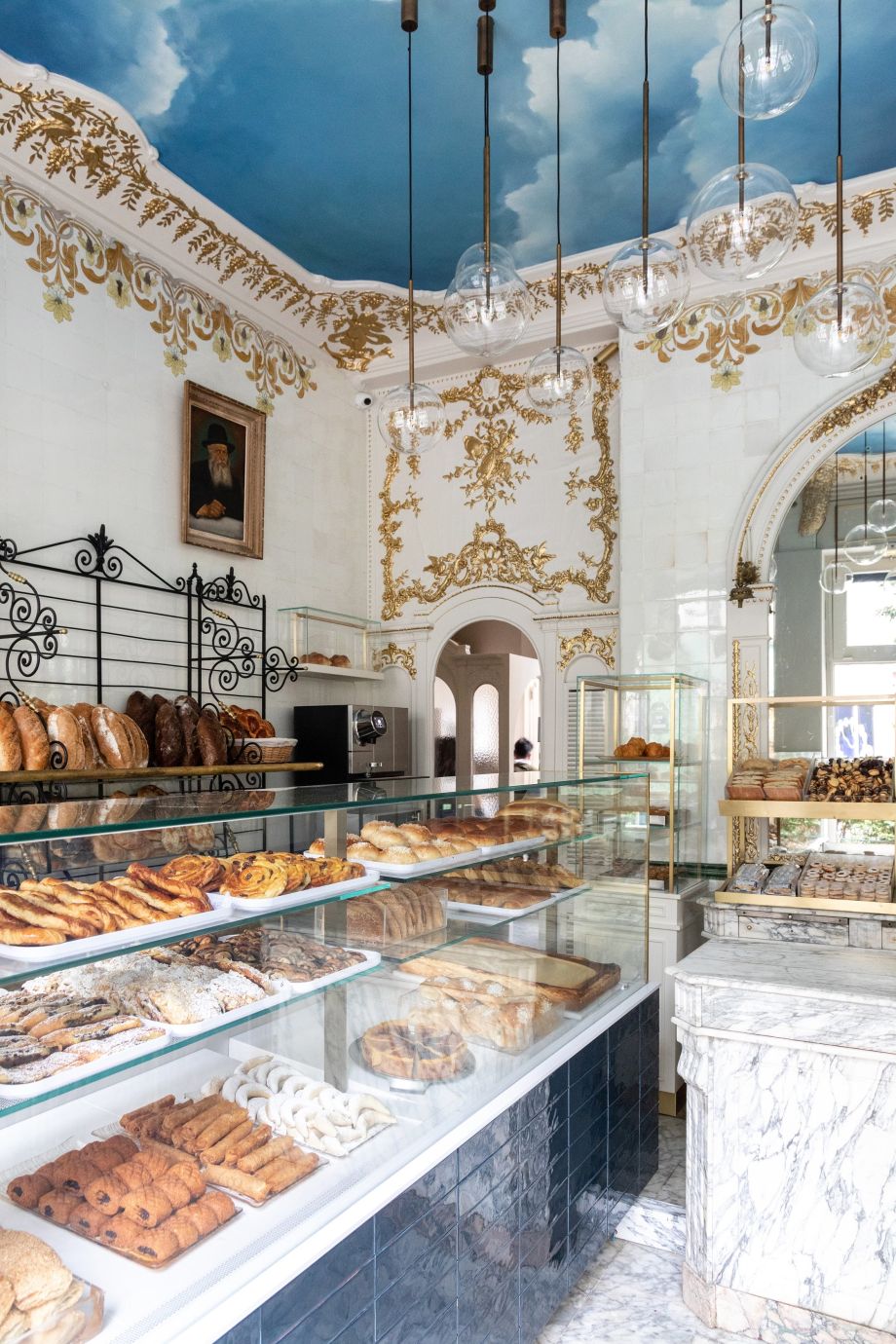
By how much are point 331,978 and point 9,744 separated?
89.8 inches

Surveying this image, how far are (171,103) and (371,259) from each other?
1.45 meters

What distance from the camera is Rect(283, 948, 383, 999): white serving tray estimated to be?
168cm

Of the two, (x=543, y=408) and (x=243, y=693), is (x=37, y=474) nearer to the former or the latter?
(x=243, y=693)

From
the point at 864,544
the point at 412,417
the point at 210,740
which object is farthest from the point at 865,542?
the point at 210,740

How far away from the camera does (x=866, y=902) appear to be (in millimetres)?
3746

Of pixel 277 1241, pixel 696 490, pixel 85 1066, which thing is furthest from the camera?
pixel 696 490

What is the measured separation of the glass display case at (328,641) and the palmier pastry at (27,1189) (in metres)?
4.04

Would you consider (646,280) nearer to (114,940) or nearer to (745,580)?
A: (114,940)

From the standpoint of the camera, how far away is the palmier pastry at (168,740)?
169 inches

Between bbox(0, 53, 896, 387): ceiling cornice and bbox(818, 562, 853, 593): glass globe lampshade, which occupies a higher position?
bbox(0, 53, 896, 387): ceiling cornice

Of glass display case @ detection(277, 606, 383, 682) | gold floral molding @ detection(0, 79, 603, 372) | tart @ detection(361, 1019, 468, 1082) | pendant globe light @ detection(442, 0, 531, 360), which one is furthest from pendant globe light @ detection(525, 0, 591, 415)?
glass display case @ detection(277, 606, 383, 682)

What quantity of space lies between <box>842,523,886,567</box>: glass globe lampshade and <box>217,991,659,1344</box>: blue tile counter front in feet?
8.57

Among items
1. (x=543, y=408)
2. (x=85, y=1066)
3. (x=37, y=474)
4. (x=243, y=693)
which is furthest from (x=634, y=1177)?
(x=37, y=474)

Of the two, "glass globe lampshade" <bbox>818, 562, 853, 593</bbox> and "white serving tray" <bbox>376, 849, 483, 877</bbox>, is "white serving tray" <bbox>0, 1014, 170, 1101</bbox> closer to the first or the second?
"white serving tray" <bbox>376, 849, 483, 877</bbox>
